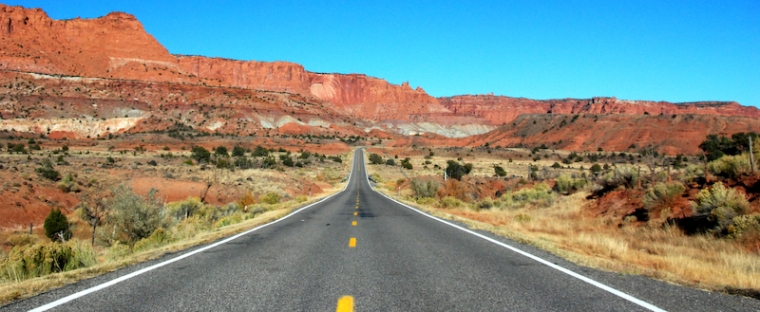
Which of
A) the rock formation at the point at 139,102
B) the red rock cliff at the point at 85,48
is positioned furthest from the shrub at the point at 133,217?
the red rock cliff at the point at 85,48

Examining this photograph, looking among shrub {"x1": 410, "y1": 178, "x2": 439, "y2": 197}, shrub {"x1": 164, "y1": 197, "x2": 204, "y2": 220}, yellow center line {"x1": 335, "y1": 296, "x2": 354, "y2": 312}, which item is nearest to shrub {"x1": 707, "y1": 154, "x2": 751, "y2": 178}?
yellow center line {"x1": 335, "y1": 296, "x2": 354, "y2": 312}

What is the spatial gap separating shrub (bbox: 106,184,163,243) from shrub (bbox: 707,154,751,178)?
18064 millimetres

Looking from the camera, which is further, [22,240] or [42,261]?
[22,240]

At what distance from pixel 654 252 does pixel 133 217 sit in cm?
1489

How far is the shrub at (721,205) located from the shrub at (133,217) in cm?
1596

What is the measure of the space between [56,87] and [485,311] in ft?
452

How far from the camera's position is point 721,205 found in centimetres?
1205

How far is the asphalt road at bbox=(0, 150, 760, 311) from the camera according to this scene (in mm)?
5250

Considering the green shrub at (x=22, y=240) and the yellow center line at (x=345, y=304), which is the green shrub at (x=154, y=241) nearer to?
the yellow center line at (x=345, y=304)

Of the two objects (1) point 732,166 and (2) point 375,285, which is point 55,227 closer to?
(2) point 375,285

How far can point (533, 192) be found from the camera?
87.1 ft

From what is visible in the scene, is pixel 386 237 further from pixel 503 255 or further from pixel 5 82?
pixel 5 82

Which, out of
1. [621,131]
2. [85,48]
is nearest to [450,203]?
[621,131]

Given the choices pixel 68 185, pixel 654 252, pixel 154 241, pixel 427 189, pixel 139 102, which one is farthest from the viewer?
pixel 139 102
